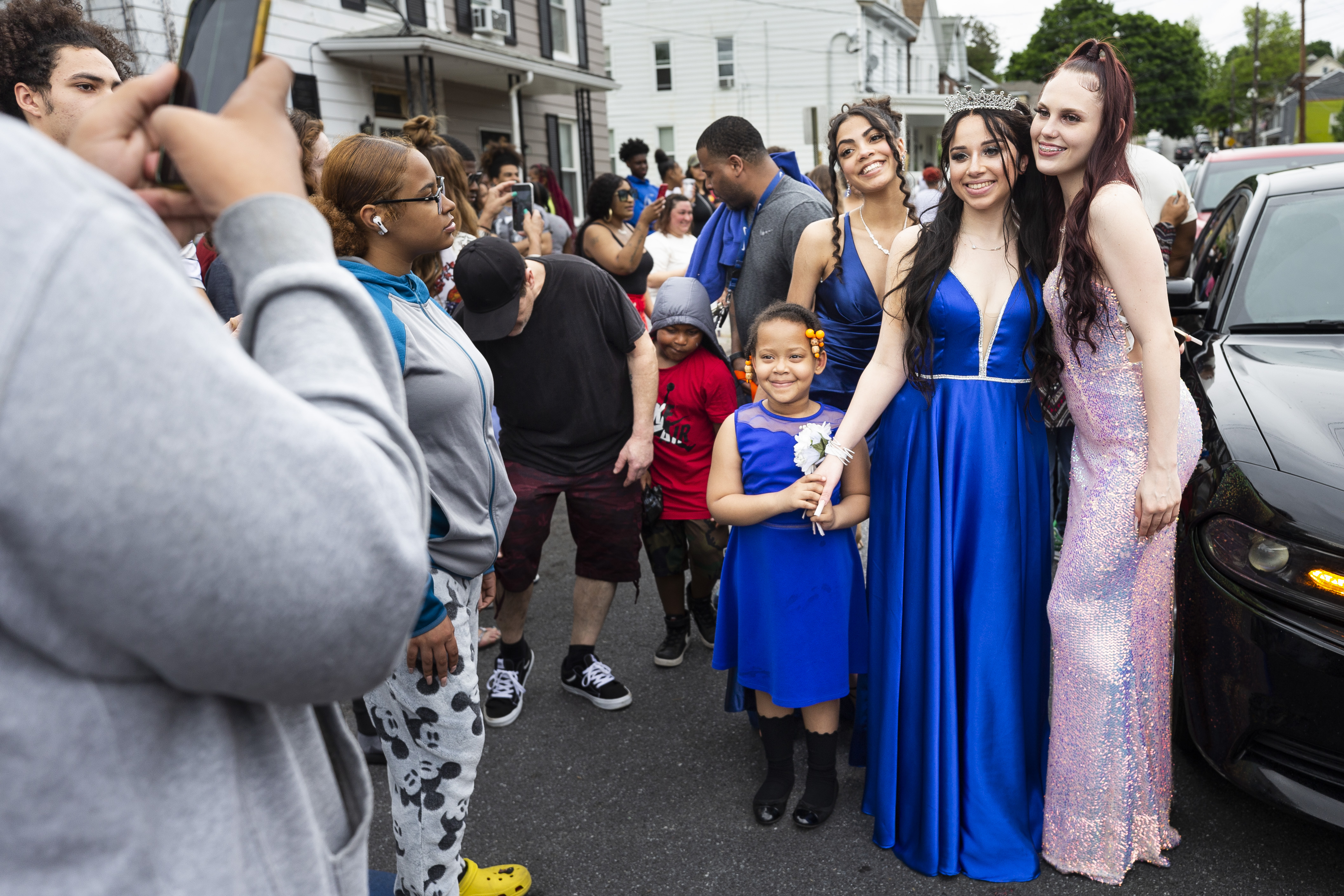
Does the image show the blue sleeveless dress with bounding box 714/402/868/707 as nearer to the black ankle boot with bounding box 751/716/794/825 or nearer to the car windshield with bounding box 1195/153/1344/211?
the black ankle boot with bounding box 751/716/794/825

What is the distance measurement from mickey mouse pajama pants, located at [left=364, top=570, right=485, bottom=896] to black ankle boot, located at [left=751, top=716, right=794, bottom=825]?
1061 mm

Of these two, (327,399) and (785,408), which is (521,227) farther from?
(327,399)

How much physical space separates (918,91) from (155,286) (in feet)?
150

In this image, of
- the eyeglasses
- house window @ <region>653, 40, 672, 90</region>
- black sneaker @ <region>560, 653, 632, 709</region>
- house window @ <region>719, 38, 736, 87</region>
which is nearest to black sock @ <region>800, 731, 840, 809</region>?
black sneaker @ <region>560, 653, 632, 709</region>

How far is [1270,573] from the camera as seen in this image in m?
2.40

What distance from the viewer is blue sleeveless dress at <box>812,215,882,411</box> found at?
3.54m

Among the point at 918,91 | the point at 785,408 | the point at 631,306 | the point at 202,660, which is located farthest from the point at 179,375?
the point at 918,91

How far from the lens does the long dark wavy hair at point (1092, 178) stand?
2.59m

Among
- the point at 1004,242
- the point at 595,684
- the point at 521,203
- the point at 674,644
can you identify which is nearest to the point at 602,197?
the point at 521,203

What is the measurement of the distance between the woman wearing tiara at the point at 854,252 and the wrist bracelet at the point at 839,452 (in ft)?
2.50

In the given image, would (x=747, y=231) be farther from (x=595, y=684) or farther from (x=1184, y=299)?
(x=595, y=684)

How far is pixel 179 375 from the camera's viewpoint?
0.64 metres

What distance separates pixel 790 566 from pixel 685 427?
128 cm

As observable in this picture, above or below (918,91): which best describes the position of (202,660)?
below
